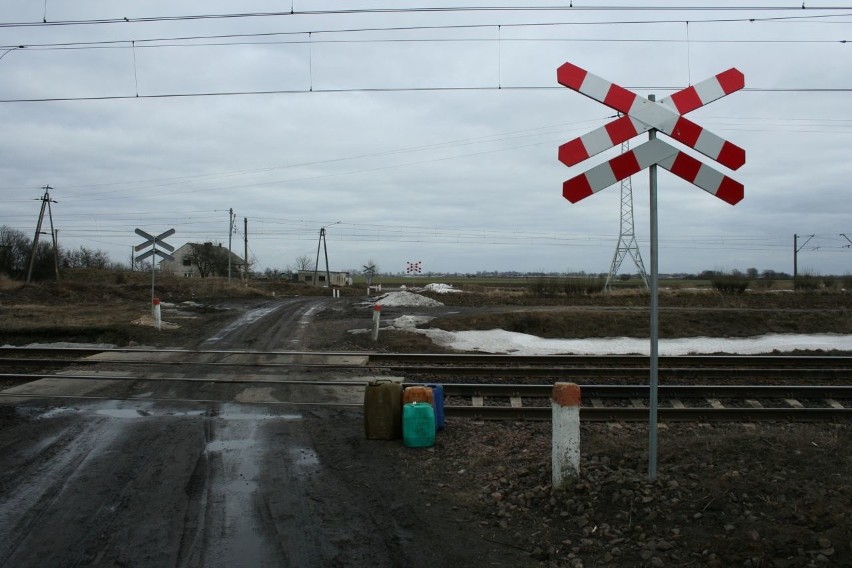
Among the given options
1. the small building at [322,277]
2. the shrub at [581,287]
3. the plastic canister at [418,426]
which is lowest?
the plastic canister at [418,426]

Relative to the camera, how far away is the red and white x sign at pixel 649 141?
5.07m

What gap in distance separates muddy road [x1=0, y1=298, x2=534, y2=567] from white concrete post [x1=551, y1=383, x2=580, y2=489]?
1001 millimetres

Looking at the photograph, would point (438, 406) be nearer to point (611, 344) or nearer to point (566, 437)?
point (566, 437)

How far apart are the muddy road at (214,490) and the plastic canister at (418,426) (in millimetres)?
210

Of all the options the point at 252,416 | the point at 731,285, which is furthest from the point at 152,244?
the point at 731,285

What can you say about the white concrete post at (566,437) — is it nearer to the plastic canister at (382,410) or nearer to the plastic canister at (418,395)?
the plastic canister at (418,395)

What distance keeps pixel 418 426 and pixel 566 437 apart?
8.21 feet

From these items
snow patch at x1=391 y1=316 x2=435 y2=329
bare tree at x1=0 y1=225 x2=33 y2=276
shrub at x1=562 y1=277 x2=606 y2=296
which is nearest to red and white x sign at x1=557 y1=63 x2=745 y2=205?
snow patch at x1=391 y1=316 x2=435 y2=329

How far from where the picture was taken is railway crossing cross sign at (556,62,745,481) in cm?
507

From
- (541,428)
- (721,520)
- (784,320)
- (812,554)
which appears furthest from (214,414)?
(784,320)

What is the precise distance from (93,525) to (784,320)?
26641 millimetres

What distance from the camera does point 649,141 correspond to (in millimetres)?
5230

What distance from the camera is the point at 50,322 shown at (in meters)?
21.3

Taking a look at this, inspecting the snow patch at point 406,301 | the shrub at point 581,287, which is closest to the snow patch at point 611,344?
the snow patch at point 406,301
